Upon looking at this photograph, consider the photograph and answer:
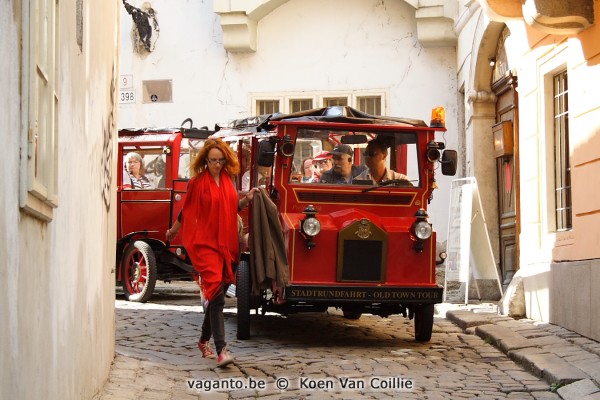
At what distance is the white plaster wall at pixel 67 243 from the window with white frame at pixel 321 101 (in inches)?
424

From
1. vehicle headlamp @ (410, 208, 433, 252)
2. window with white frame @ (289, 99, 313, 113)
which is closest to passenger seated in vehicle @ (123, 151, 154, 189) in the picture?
window with white frame @ (289, 99, 313, 113)

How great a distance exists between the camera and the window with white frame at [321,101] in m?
18.9

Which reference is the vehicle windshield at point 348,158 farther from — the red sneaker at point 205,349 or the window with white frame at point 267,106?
the window with white frame at point 267,106

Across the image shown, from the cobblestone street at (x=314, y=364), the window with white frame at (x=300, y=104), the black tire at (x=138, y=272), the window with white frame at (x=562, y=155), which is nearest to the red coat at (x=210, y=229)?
the cobblestone street at (x=314, y=364)

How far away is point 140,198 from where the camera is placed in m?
14.6

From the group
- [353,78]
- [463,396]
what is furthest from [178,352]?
[353,78]

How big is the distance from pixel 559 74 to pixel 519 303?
2.63m

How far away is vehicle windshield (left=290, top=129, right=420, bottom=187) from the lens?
10.7 metres

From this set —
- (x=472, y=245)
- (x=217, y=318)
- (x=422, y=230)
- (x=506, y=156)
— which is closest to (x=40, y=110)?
(x=217, y=318)

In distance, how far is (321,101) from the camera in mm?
19000

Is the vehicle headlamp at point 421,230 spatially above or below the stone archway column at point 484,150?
below

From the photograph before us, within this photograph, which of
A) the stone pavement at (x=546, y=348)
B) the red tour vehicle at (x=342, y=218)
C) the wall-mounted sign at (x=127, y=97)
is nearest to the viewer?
the stone pavement at (x=546, y=348)

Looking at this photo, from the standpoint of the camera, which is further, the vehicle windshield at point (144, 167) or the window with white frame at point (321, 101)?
the window with white frame at point (321, 101)

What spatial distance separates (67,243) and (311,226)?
5144 millimetres
